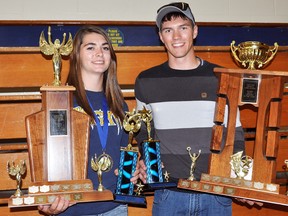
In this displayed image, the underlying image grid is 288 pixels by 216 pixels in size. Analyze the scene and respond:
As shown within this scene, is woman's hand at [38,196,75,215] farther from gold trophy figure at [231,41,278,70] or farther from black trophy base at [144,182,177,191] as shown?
gold trophy figure at [231,41,278,70]

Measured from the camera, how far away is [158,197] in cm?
199

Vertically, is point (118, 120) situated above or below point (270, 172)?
above

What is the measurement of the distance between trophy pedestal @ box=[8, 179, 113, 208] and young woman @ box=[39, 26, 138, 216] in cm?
12

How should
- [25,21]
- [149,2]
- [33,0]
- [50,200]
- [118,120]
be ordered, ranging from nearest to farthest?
[50,200] < [118,120] < [25,21] < [33,0] < [149,2]

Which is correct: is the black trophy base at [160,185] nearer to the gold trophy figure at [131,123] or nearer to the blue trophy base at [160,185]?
the blue trophy base at [160,185]

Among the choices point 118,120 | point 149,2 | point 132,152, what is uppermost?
point 149,2

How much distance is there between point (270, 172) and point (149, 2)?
1.84 meters

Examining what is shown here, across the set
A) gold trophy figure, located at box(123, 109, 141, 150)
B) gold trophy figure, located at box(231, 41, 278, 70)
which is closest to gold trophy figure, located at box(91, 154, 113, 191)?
gold trophy figure, located at box(123, 109, 141, 150)

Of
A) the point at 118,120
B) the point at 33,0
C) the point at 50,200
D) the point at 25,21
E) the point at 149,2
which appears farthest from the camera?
the point at 149,2

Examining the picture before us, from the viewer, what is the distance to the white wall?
3.03 meters

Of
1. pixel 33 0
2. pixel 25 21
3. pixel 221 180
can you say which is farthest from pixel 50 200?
pixel 33 0

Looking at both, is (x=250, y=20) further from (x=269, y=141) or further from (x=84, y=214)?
(x=84, y=214)

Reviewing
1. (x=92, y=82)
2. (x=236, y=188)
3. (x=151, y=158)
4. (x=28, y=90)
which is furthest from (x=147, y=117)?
(x=28, y=90)

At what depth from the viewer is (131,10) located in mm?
3211
